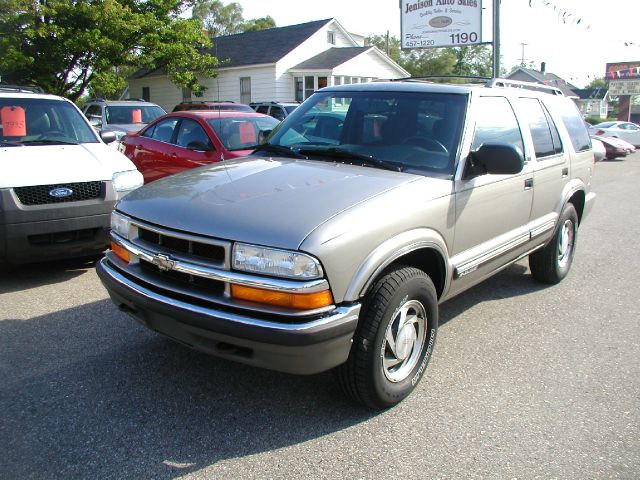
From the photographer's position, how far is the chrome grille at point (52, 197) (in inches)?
203

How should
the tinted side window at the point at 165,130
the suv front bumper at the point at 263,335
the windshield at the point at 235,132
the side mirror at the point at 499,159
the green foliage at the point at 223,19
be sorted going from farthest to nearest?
the green foliage at the point at 223,19
the tinted side window at the point at 165,130
the windshield at the point at 235,132
the side mirror at the point at 499,159
the suv front bumper at the point at 263,335

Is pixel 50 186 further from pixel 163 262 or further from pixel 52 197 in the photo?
pixel 163 262

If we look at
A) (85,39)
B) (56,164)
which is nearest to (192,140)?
(56,164)

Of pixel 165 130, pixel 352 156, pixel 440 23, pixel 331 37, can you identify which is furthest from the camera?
pixel 331 37

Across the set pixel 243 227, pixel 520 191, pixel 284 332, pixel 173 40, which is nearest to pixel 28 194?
pixel 243 227

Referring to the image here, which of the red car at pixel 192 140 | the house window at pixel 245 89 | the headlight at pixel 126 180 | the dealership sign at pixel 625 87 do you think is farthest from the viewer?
the dealership sign at pixel 625 87

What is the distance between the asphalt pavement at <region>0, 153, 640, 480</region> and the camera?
9.21ft

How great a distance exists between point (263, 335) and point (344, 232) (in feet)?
2.10

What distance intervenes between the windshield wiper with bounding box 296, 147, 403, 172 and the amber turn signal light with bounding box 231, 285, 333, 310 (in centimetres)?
125

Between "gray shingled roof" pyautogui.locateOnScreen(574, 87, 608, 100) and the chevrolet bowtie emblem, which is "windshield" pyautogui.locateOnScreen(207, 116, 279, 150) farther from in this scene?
"gray shingled roof" pyautogui.locateOnScreen(574, 87, 608, 100)

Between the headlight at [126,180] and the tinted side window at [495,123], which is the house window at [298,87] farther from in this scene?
the tinted side window at [495,123]

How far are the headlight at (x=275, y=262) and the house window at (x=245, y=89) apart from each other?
88.6ft

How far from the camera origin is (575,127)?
5758mm

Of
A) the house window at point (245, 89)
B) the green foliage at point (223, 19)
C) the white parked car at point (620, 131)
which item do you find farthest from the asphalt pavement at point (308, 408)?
the green foliage at point (223, 19)
